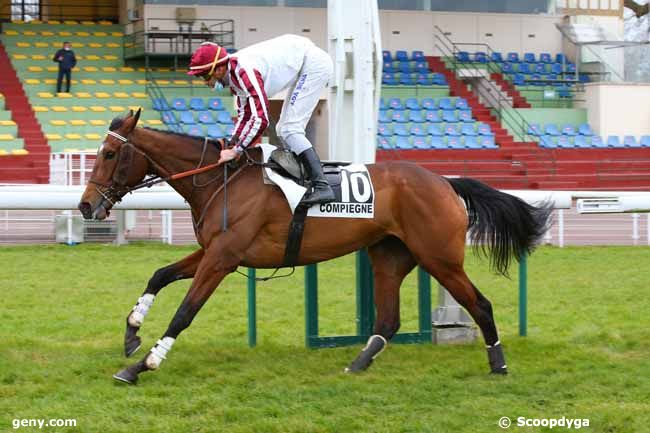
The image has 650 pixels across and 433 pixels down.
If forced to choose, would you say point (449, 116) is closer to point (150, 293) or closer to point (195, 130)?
point (195, 130)

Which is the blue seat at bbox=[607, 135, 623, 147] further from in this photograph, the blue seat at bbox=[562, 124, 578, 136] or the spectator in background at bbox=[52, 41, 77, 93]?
the spectator in background at bbox=[52, 41, 77, 93]

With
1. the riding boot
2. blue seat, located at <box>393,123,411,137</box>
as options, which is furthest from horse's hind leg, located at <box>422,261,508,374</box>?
blue seat, located at <box>393,123,411,137</box>

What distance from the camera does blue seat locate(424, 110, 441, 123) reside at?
26.7 meters

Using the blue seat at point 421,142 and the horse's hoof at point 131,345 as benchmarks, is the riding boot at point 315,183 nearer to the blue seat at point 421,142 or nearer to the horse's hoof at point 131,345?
the horse's hoof at point 131,345

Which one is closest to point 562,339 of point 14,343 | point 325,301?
point 325,301

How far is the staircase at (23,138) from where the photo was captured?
66.8 feet

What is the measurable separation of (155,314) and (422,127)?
18.3 metres

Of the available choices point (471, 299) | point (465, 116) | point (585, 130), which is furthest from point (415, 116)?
point (471, 299)

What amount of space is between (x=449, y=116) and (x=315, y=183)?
70.0 ft

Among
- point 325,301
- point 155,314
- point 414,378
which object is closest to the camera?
point 414,378

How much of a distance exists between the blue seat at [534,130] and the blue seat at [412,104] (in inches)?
121

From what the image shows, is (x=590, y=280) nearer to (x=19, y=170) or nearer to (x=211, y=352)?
(x=211, y=352)

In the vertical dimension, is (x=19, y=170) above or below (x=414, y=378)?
above

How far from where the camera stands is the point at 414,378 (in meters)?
6.05
